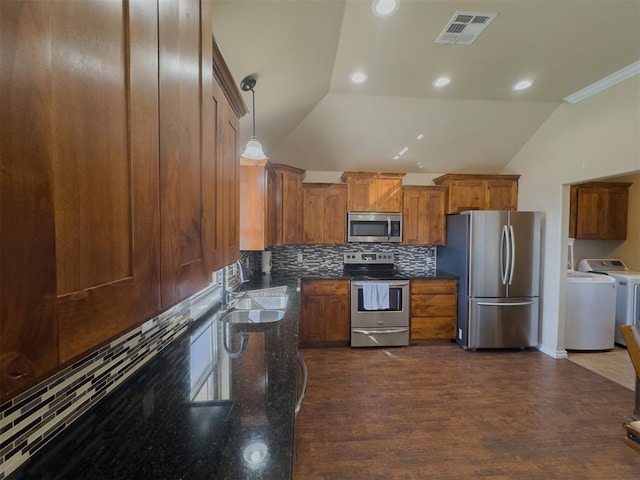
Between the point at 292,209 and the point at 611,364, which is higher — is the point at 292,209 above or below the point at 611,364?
above

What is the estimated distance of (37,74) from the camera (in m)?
0.32

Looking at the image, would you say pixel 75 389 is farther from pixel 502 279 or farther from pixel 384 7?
pixel 502 279

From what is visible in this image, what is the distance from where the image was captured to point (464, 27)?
2084 millimetres

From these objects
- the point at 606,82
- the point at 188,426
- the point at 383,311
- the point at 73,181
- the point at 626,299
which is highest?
the point at 606,82

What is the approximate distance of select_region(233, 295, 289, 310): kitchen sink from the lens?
2.42 meters

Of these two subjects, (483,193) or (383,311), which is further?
(483,193)

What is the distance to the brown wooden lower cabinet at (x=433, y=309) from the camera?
363cm

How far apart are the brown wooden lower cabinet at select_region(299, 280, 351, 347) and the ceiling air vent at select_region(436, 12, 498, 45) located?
2659 mm

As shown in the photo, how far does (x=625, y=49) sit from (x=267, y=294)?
3785mm

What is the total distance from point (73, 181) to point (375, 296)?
11.2 feet

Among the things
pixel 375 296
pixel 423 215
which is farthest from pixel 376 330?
pixel 423 215

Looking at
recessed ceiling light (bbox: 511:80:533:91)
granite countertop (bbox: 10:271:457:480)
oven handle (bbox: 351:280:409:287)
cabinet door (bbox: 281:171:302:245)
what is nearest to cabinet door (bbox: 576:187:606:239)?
recessed ceiling light (bbox: 511:80:533:91)

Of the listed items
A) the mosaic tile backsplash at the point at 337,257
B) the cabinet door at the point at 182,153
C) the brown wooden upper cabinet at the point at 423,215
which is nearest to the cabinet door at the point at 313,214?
the mosaic tile backsplash at the point at 337,257

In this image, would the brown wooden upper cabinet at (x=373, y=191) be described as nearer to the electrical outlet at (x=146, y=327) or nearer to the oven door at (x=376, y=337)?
the oven door at (x=376, y=337)
